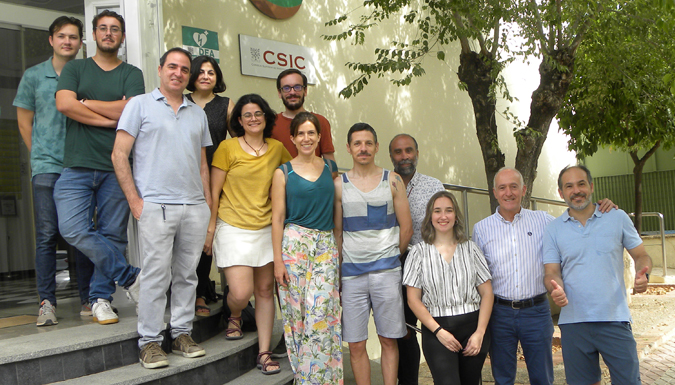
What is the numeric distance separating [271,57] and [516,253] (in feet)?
14.0

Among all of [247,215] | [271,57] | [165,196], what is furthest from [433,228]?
[271,57]

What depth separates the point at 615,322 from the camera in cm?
352

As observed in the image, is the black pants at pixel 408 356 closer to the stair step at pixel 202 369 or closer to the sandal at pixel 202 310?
the stair step at pixel 202 369

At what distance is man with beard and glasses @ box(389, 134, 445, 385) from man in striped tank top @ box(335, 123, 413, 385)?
0.24 meters

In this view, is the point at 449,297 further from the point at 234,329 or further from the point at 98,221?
the point at 98,221

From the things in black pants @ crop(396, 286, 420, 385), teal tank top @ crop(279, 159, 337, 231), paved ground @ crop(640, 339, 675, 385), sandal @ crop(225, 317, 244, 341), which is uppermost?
teal tank top @ crop(279, 159, 337, 231)

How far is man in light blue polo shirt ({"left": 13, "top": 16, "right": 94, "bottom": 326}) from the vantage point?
12.9 feet

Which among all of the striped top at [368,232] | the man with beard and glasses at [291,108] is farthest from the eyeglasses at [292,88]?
the striped top at [368,232]

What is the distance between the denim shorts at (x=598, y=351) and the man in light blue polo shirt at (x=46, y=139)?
3.25m

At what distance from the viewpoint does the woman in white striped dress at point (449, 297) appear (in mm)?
3586

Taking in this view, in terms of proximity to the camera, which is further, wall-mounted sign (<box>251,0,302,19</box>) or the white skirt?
A: wall-mounted sign (<box>251,0,302,19</box>)

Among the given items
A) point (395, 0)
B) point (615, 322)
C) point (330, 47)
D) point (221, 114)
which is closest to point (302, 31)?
point (330, 47)

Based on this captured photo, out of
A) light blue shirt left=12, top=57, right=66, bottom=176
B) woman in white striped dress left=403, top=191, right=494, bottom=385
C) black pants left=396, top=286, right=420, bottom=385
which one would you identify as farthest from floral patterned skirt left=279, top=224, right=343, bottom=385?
light blue shirt left=12, top=57, right=66, bottom=176

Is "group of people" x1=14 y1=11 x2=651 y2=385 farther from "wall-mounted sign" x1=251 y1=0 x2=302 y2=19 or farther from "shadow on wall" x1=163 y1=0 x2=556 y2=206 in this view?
"wall-mounted sign" x1=251 y1=0 x2=302 y2=19
